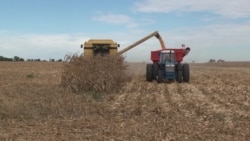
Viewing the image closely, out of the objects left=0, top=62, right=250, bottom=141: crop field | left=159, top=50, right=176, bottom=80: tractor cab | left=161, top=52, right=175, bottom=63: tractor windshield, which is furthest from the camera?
left=161, top=52, right=175, bottom=63: tractor windshield

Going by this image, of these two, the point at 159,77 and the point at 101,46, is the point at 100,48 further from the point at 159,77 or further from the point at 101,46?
the point at 159,77

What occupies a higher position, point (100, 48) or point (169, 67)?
point (100, 48)

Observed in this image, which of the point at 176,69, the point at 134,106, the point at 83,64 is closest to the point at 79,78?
the point at 83,64

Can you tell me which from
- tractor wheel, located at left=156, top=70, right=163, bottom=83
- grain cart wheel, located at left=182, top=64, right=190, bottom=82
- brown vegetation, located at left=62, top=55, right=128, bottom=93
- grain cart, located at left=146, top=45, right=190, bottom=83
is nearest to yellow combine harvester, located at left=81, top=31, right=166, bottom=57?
grain cart, located at left=146, top=45, right=190, bottom=83

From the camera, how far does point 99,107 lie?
13656mm

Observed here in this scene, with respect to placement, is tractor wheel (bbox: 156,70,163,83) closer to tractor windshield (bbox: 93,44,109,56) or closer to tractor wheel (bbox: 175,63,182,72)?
tractor wheel (bbox: 175,63,182,72)

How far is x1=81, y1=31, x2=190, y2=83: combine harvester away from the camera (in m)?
24.9

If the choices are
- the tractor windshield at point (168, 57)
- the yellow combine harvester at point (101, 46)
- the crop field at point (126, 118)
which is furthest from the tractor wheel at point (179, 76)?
the crop field at point (126, 118)

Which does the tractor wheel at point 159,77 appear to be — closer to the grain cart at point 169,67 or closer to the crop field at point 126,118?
the grain cart at point 169,67

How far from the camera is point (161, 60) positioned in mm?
25500

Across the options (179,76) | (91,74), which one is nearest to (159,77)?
(179,76)

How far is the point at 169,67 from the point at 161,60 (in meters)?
1.01

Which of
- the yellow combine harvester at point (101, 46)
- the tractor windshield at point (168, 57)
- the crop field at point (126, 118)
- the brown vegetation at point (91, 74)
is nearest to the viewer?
the crop field at point (126, 118)

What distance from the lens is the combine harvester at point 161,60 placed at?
24.9m
